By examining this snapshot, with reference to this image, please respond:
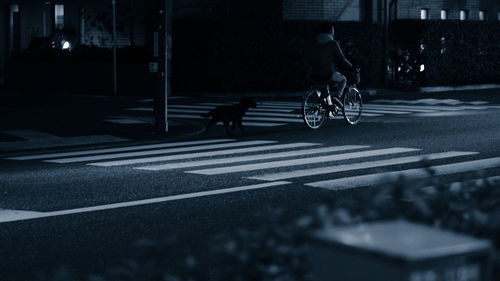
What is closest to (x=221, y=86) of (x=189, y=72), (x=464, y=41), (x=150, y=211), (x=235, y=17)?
(x=189, y=72)

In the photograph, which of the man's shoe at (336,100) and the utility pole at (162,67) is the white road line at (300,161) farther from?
the utility pole at (162,67)

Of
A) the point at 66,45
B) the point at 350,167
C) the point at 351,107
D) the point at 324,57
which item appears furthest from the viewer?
the point at 66,45

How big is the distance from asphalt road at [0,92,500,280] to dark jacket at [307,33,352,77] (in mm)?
1152

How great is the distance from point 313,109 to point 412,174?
6.73 m

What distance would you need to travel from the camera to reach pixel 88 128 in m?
18.7

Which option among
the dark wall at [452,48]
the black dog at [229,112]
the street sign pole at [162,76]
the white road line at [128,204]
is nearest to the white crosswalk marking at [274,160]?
the white road line at [128,204]

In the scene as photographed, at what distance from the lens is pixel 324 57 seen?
60.0ft

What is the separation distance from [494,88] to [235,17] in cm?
854

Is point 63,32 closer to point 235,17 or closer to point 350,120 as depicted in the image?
point 235,17

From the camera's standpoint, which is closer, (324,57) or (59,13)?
(324,57)

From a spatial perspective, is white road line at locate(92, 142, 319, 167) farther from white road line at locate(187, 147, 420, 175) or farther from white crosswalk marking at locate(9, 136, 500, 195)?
white road line at locate(187, 147, 420, 175)

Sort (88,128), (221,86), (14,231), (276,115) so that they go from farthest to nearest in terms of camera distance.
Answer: (221,86), (276,115), (88,128), (14,231)

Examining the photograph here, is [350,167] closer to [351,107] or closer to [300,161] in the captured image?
[300,161]

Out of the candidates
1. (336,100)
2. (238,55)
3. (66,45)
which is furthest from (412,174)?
(66,45)
